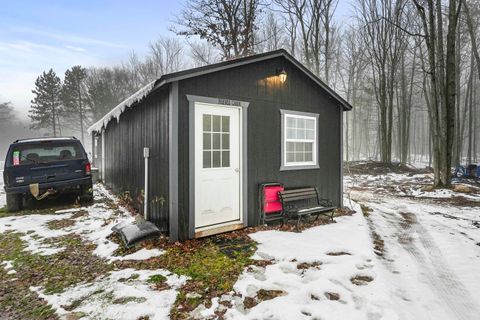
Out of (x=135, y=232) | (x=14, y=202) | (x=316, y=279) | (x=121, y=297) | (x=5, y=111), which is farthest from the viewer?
(x=5, y=111)

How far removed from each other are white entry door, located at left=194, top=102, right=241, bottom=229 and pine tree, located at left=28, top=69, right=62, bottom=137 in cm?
3513

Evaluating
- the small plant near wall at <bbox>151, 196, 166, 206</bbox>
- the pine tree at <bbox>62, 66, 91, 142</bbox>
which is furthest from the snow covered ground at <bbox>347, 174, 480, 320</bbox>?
the pine tree at <bbox>62, 66, 91, 142</bbox>

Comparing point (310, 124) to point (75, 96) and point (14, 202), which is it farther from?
point (75, 96)

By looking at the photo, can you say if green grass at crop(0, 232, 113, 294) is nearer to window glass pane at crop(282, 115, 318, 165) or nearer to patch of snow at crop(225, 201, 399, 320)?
patch of snow at crop(225, 201, 399, 320)

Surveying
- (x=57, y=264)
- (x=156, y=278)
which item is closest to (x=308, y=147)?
(x=156, y=278)

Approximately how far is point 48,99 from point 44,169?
1287 inches

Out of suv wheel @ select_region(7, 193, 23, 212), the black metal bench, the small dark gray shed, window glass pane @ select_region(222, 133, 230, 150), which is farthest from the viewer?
suv wheel @ select_region(7, 193, 23, 212)

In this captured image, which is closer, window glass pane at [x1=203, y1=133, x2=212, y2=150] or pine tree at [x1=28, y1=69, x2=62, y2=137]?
window glass pane at [x1=203, y1=133, x2=212, y2=150]

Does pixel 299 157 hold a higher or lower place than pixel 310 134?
lower

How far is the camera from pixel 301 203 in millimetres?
6707

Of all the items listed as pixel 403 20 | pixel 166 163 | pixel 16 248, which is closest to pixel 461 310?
pixel 166 163

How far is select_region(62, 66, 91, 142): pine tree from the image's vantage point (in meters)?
31.9

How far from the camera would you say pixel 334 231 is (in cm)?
545

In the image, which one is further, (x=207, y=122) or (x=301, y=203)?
(x=301, y=203)
